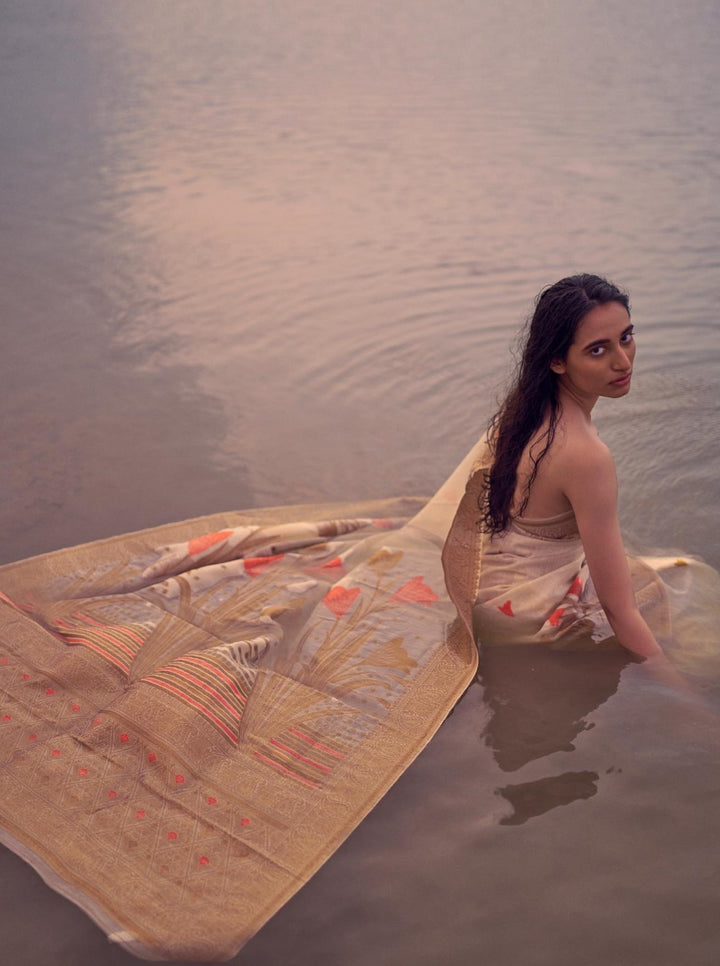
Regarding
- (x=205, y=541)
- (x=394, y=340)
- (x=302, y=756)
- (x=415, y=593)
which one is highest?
(x=394, y=340)

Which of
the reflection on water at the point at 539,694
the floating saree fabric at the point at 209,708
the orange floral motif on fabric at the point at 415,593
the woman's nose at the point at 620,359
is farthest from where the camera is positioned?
the orange floral motif on fabric at the point at 415,593

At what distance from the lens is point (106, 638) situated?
2.62 metres

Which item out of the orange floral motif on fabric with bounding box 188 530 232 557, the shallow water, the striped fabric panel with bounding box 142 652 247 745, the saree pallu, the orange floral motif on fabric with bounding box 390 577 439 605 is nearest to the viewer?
the shallow water

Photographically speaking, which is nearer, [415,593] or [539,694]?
[539,694]

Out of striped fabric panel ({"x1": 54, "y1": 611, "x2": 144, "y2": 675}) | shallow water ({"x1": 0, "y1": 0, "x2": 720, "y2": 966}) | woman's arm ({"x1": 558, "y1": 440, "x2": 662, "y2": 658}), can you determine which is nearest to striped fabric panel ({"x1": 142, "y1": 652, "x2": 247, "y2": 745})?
striped fabric panel ({"x1": 54, "y1": 611, "x2": 144, "y2": 675})

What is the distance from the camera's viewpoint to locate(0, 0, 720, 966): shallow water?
2.23 meters

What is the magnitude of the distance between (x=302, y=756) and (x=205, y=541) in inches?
38.7

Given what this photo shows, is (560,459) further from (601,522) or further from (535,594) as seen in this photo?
(535,594)

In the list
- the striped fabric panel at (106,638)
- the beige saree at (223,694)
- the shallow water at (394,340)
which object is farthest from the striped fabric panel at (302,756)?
the striped fabric panel at (106,638)

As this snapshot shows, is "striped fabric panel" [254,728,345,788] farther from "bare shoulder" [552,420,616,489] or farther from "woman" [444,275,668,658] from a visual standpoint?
"bare shoulder" [552,420,616,489]

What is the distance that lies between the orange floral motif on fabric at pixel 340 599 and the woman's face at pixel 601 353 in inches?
35.1

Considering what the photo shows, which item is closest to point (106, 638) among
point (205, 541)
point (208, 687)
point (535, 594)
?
point (208, 687)

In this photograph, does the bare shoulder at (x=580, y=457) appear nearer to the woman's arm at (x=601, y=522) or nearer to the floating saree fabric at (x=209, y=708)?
the woman's arm at (x=601, y=522)

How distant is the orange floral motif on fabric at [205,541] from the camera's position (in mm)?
3131
